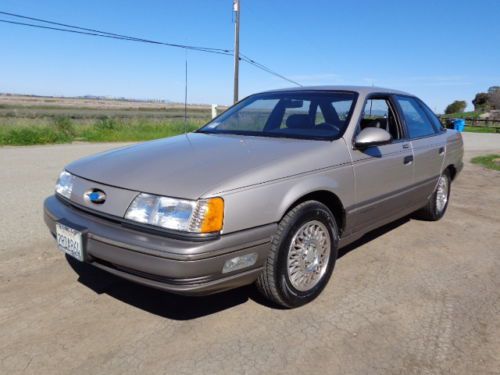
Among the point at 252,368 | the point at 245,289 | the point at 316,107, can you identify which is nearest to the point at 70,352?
the point at 252,368

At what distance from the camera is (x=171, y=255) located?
2215 millimetres

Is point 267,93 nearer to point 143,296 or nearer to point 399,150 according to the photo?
point 399,150

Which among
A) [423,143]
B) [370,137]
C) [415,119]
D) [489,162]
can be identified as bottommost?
[489,162]

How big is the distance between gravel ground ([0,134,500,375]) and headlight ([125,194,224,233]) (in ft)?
2.27

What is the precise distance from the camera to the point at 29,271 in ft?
10.8

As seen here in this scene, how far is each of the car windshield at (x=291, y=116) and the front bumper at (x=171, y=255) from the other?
1.18 meters

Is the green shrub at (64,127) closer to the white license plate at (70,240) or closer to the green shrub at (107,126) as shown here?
the green shrub at (107,126)

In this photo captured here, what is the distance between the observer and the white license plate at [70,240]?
254 centimetres

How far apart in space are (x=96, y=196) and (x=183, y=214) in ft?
2.21

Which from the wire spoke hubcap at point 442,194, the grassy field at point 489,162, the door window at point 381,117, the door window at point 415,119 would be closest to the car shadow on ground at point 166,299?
the door window at point 381,117

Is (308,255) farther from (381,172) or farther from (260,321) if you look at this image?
(381,172)

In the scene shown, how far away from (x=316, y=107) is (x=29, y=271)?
2.71m

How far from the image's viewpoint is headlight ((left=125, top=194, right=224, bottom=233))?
2.25 meters

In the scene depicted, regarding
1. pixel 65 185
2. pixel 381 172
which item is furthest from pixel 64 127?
pixel 381 172
